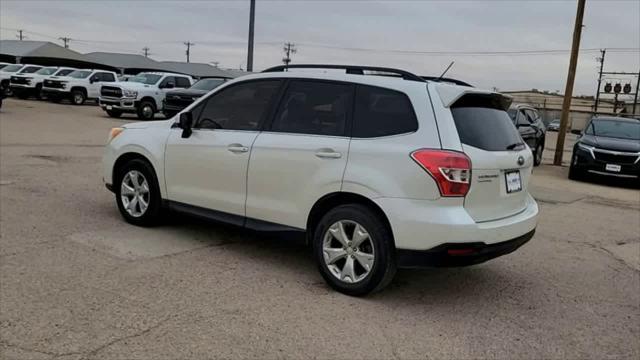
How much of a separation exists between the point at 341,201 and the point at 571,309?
210 cm

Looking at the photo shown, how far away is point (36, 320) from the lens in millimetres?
3670

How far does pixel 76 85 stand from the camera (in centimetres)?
2898

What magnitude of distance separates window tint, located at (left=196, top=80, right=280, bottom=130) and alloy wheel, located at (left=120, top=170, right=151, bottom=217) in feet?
3.34

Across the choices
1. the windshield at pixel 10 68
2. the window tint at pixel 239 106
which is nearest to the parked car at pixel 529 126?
the window tint at pixel 239 106

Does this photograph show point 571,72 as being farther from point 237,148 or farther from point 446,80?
point 237,148

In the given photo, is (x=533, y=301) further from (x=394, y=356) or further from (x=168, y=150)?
(x=168, y=150)

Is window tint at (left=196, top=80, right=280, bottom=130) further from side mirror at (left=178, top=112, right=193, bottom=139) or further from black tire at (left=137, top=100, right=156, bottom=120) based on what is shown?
black tire at (left=137, top=100, right=156, bottom=120)

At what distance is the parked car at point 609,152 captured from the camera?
42.4 ft

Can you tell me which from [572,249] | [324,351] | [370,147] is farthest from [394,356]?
[572,249]

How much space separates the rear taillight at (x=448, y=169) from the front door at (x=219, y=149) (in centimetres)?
173

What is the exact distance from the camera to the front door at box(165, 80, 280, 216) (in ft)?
16.9

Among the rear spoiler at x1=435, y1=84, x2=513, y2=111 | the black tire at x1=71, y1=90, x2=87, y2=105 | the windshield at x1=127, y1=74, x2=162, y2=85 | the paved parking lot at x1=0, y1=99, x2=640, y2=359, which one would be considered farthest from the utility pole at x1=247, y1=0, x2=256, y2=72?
the rear spoiler at x1=435, y1=84, x2=513, y2=111

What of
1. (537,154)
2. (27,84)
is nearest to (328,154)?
(537,154)

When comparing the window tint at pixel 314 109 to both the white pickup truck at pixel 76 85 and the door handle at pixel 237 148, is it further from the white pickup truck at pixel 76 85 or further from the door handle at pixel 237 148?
the white pickup truck at pixel 76 85
